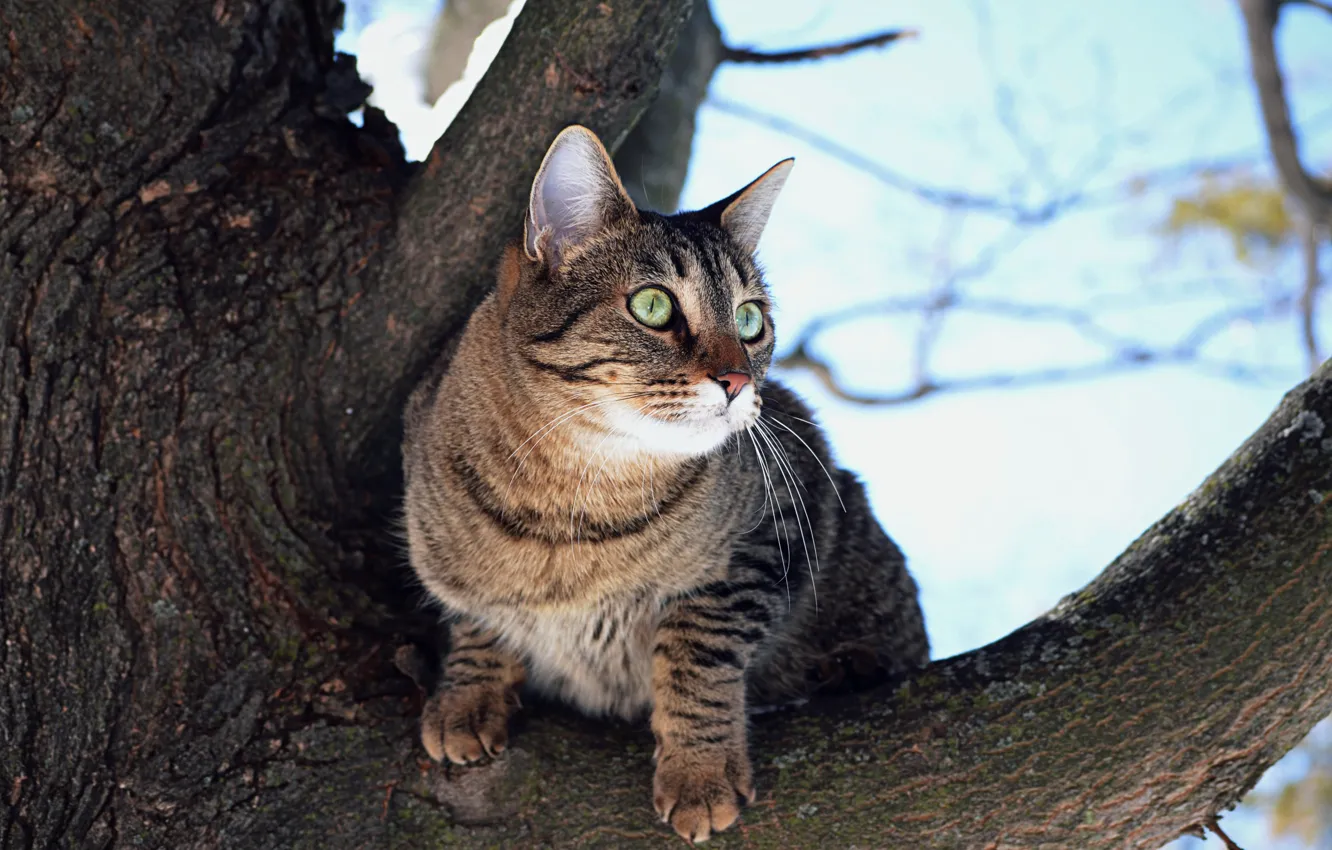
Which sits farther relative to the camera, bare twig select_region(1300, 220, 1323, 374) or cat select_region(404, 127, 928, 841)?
bare twig select_region(1300, 220, 1323, 374)

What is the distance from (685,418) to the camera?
2.75 m

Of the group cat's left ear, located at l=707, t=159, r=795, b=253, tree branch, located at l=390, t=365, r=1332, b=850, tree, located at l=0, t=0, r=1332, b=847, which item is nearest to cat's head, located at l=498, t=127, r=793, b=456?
cat's left ear, located at l=707, t=159, r=795, b=253

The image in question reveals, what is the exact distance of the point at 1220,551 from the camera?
2.56 m

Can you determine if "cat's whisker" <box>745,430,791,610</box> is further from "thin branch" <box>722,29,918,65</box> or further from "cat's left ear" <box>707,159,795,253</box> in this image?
"thin branch" <box>722,29,918,65</box>

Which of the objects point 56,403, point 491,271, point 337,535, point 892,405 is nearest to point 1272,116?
point 892,405

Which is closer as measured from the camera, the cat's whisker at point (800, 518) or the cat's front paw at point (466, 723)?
the cat's front paw at point (466, 723)

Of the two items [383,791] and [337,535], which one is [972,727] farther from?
[337,535]

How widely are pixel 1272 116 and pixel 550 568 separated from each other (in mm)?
4248

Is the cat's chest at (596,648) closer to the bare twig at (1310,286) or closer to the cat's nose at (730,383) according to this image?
the cat's nose at (730,383)

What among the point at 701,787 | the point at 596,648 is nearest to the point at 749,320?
the point at 596,648

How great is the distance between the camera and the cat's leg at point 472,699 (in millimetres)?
2766

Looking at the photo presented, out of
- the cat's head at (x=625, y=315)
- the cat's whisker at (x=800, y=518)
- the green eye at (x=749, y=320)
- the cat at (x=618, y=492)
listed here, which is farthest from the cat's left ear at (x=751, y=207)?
the cat's whisker at (x=800, y=518)

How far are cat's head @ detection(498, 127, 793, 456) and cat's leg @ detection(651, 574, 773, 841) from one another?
444 mm

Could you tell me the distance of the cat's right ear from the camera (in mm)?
2818
